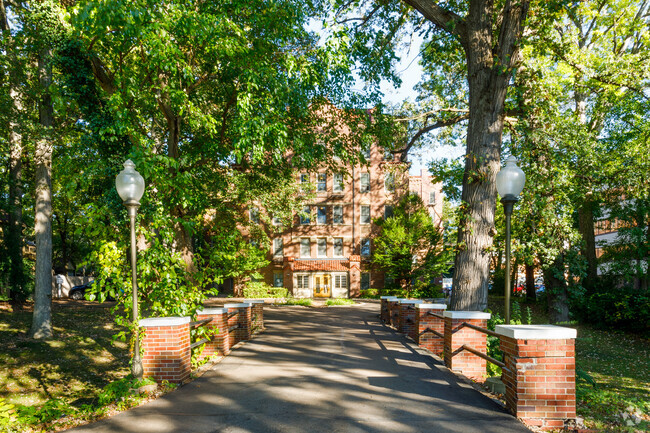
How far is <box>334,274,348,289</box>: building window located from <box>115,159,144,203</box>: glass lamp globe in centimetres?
3178

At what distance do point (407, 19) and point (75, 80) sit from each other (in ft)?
35.5

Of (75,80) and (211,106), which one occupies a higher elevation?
(211,106)

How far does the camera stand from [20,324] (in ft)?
52.9

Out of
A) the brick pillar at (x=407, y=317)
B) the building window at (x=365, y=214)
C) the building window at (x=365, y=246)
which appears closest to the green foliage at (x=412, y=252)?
the building window at (x=365, y=246)

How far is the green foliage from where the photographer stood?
3170cm

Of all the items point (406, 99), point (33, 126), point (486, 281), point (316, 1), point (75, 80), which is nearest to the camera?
point (486, 281)

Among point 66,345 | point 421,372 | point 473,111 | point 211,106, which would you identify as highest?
point 211,106

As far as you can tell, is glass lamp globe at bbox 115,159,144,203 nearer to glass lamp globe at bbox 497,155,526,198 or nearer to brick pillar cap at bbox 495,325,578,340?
brick pillar cap at bbox 495,325,578,340

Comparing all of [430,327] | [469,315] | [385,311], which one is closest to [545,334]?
[469,315]

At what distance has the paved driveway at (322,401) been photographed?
4613 millimetres

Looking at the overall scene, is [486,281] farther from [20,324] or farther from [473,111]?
[20,324]

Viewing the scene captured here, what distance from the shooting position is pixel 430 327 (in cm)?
959

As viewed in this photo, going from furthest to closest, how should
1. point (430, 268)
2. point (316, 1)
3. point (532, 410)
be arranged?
1. point (430, 268)
2. point (316, 1)
3. point (532, 410)

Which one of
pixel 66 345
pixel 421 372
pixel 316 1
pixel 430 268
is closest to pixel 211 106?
pixel 316 1
